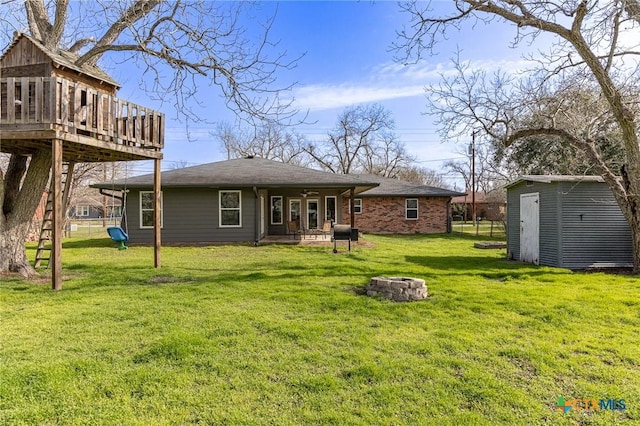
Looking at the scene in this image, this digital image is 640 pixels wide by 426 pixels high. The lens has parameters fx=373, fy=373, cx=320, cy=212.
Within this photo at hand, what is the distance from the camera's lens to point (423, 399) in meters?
2.93

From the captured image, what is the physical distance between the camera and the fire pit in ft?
18.9

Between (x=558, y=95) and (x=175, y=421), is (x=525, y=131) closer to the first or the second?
(x=558, y=95)

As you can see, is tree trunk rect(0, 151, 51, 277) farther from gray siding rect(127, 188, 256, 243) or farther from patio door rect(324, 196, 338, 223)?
patio door rect(324, 196, 338, 223)

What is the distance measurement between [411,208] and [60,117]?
1855 centimetres

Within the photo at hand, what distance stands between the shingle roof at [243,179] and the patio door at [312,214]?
2.36 metres

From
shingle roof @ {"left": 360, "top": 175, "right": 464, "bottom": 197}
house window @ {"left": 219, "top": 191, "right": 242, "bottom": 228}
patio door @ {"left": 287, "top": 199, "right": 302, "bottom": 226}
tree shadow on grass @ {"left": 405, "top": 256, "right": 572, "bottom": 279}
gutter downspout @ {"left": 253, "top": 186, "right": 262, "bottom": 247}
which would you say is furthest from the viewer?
shingle roof @ {"left": 360, "top": 175, "right": 464, "bottom": 197}

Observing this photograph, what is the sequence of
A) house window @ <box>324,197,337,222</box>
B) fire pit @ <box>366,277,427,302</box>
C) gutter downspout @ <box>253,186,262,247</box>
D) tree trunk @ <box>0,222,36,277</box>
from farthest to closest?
house window @ <box>324,197,337,222</box>
gutter downspout @ <box>253,186,262,247</box>
tree trunk @ <box>0,222,36,277</box>
fire pit @ <box>366,277,427,302</box>

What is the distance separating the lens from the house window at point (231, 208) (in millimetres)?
14828

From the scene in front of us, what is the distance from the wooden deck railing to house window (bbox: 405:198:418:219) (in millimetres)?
16443

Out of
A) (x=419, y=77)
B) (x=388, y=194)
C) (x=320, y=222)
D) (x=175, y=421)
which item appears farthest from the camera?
(x=388, y=194)

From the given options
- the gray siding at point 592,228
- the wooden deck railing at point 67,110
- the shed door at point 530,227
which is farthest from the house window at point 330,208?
the wooden deck railing at point 67,110

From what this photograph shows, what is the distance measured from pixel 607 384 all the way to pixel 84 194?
28.7 metres

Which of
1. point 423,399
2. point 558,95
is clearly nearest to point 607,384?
point 423,399

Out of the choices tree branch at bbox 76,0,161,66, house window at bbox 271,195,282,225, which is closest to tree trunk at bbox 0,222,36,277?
tree branch at bbox 76,0,161,66
